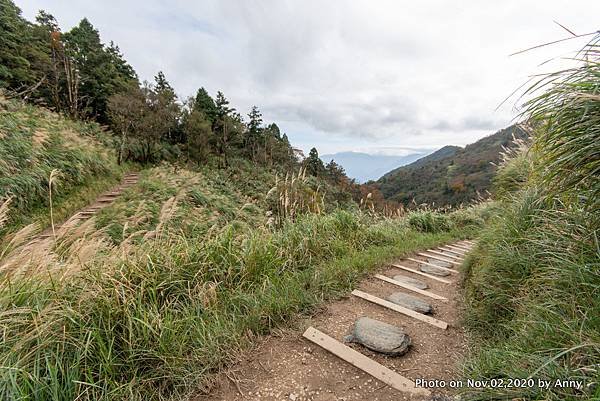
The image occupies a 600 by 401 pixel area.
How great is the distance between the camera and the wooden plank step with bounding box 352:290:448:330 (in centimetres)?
199

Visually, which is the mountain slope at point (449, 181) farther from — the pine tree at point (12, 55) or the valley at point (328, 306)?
the pine tree at point (12, 55)

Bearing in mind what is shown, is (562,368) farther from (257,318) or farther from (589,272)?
(257,318)

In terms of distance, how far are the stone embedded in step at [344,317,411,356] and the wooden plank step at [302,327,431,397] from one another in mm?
137

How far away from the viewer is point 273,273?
2.43 metres

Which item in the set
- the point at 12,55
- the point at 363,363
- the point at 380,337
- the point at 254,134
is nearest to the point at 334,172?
the point at 254,134

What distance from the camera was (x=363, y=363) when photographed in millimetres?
1534

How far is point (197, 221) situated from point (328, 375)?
6850 mm

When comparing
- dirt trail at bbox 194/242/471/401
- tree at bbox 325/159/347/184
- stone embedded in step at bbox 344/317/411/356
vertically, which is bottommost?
dirt trail at bbox 194/242/471/401

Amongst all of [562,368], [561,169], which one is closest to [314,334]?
[562,368]

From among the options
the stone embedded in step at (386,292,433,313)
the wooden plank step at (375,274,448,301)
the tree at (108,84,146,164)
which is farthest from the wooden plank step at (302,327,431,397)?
the tree at (108,84,146,164)

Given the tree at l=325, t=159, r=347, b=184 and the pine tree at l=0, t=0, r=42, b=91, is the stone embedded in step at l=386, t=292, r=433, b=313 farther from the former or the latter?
the tree at l=325, t=159, r=347, b=184

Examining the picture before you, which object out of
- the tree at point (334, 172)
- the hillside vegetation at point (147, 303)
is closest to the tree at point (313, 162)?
the tree at point (334, 172)

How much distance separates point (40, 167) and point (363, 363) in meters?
7.60

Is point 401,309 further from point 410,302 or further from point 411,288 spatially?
point 411,288
